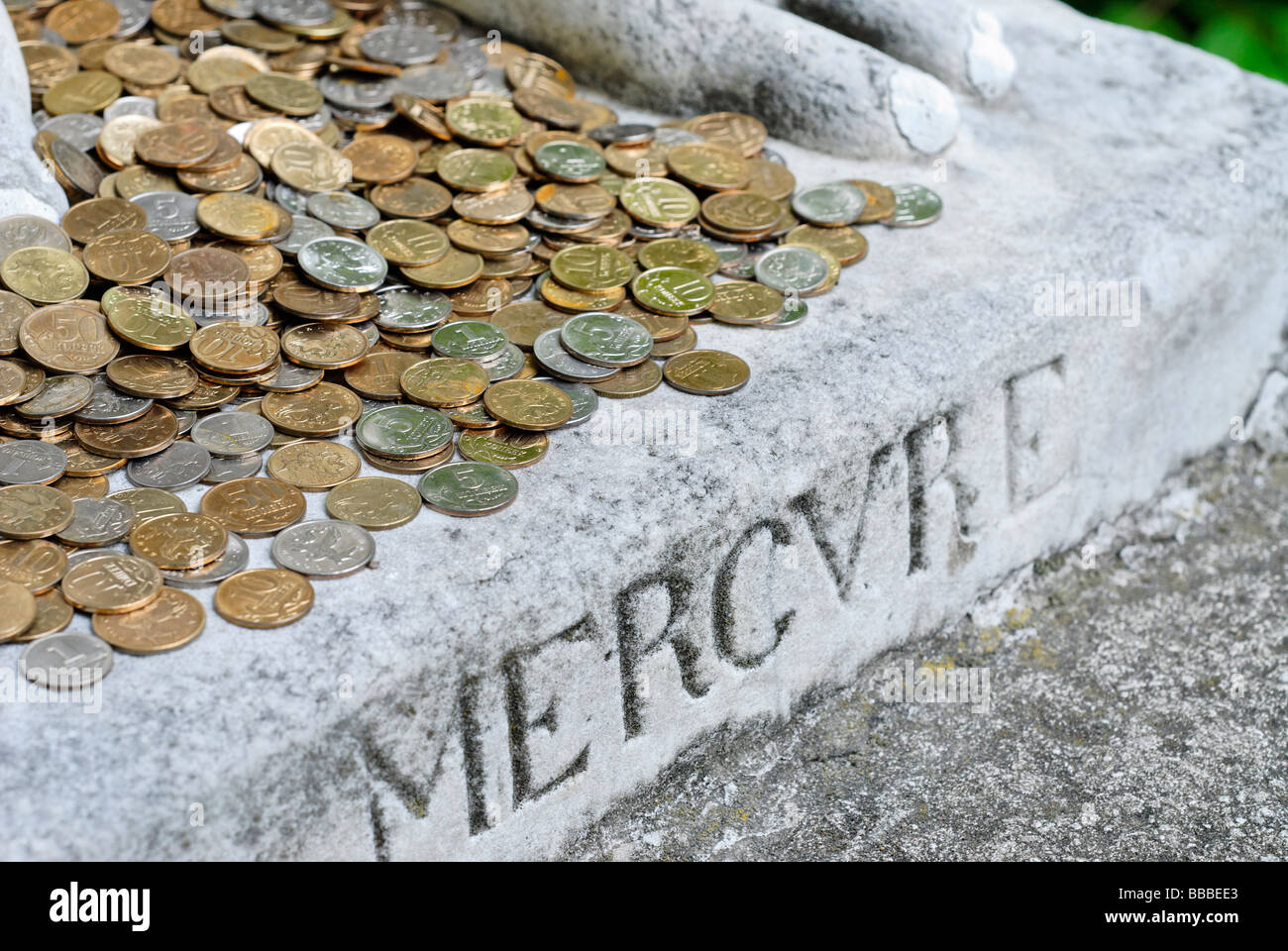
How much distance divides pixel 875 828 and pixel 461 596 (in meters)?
0.78

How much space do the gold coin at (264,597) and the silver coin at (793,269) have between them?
1063mm

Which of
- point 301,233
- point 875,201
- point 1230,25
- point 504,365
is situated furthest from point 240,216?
point 1230,25

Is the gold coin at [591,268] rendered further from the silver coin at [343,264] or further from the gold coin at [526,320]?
the silver coin at [343,264]

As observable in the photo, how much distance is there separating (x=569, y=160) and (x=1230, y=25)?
2864 mm

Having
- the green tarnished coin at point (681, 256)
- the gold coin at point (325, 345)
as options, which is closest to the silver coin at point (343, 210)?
the gold coin at point (325, 345)

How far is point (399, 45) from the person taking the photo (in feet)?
9.35

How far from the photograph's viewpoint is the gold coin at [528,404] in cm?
198

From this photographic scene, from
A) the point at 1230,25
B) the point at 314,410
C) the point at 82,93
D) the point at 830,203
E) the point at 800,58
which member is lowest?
the point at 314,410

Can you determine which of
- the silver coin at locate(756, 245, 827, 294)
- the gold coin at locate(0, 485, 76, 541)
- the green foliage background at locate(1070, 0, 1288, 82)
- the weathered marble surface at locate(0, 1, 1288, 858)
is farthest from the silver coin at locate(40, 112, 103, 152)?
the green foliage background at locate(1070, 0, 1288, 82)

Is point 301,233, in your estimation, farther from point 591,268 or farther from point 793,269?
point 793,269

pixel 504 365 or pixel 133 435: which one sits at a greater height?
pixel 504 365

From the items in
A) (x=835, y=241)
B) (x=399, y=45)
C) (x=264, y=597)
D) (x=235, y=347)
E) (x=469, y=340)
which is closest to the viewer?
(x=264, y=597)

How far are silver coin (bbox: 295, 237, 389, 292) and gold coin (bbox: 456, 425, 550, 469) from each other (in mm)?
379

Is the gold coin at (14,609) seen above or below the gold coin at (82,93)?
below
